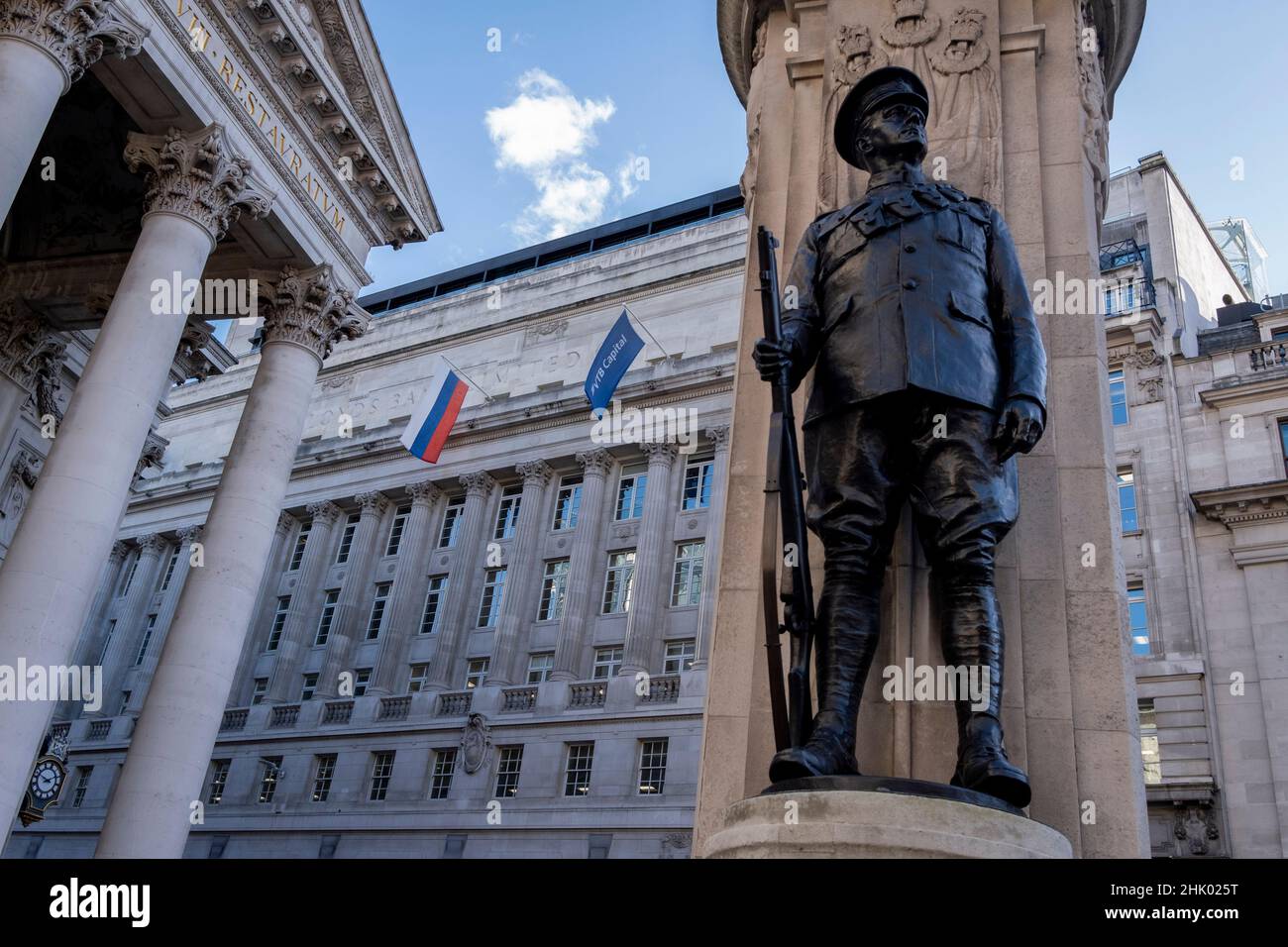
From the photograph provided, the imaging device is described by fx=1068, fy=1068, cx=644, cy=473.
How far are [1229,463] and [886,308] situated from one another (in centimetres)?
3375

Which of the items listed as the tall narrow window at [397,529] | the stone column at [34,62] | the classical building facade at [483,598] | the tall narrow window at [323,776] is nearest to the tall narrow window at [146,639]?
the classical building facade at [483,598]

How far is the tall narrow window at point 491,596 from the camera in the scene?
175ft

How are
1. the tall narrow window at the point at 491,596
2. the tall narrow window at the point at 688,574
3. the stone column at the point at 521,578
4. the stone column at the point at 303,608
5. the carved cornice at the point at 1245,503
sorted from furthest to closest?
the stone column at the point at 303,608
the tall narrow window at the point at 491,596
the stone column at the point at 521,578
the tall narrow window at the point at 688,574
the carved cornice at the point at 1245,503

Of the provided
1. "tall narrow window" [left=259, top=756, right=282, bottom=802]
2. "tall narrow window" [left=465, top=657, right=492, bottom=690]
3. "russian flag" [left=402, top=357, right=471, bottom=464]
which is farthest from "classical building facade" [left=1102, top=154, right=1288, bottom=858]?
"tall narrow window" [left=259, top=756, right=282, bottom=802]

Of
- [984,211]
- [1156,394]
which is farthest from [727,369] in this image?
[984,211]

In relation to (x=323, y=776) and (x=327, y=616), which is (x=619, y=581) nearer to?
(x=323, y=776)

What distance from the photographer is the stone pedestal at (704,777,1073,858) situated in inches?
164

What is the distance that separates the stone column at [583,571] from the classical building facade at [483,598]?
11cm

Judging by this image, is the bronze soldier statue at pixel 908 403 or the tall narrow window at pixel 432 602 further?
the tall narrow window at pixel 432 602

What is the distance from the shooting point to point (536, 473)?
2148 inches

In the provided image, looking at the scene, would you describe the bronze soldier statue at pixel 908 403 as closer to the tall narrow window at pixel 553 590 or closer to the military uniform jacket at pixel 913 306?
the military uniform jacket at pixel 913 306

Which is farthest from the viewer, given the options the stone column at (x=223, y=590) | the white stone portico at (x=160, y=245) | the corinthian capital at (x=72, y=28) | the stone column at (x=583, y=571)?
the stone column at (x=583, y=571)

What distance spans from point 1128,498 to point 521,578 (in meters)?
28.3

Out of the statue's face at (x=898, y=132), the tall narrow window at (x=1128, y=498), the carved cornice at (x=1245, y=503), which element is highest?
the tall narrow window at (x=1128, y=498)
